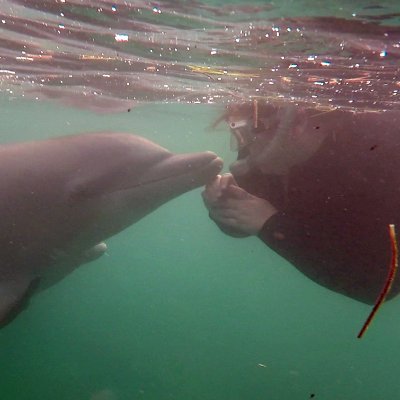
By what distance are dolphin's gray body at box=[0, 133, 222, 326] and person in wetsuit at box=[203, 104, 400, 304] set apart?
1557 mm

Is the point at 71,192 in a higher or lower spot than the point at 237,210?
lower

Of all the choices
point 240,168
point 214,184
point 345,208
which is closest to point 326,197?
point 345,208

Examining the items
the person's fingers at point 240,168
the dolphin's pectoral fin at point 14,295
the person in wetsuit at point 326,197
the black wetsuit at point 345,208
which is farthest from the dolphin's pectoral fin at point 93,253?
the black wetsuit at point 345,208

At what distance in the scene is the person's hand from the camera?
20.4ft

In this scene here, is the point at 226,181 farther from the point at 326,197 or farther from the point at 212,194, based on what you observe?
the point at 326,197

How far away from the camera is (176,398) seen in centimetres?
2108

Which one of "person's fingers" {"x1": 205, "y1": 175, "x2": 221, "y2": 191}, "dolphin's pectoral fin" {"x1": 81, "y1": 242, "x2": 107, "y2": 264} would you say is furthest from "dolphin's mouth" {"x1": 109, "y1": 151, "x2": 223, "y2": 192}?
"dolphin's pectoral fin" {"x1": 81, "y1": 242, "x2": 107, "y2": 264}

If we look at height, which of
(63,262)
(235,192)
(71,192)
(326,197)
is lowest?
(63,262)

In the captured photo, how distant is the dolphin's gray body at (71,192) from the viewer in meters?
8.04

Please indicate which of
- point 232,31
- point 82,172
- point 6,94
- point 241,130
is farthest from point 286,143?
point 6,94

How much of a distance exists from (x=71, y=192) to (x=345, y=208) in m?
4.66

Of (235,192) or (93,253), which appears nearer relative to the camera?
(235,192)

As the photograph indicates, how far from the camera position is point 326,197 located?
18.8 feet

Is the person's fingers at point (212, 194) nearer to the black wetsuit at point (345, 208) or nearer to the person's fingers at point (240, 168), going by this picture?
the person's fingers at point (240, 168)
